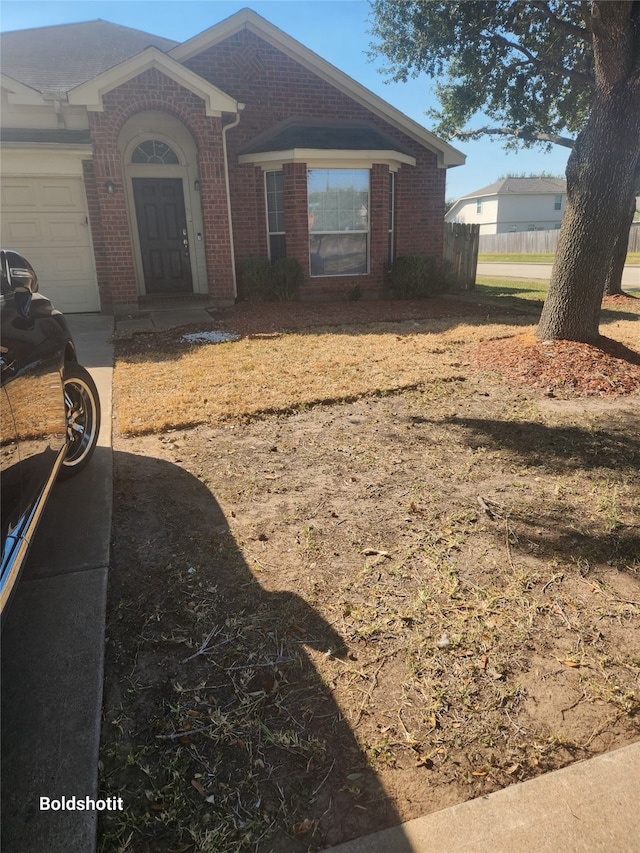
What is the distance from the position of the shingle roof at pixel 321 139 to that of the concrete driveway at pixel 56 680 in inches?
435

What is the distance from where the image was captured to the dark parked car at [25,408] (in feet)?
6.86

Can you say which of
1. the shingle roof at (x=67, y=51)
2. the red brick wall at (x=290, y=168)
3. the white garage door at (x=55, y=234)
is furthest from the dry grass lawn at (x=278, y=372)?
the shingle roof at (x=67, y=51)

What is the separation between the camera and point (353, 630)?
2.45 meters

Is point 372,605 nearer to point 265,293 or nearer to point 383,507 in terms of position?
point 383,507

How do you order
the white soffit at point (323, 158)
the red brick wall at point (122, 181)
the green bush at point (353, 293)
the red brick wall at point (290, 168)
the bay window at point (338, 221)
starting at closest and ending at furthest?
the red brick wall at point (122, 181) → the white soffit at point (323, 158) → the red brick wall at point (290, 168) → the bay window at point (338, 221) → the green bush at point (353, 293)

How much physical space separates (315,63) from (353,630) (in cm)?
1420

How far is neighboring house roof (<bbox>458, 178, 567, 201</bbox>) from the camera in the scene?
57.1m

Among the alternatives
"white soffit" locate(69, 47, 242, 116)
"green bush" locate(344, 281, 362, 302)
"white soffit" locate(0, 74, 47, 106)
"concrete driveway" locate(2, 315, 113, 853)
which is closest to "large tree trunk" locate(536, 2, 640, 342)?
"concrete driveway" locate(2, 315, 113, 853)

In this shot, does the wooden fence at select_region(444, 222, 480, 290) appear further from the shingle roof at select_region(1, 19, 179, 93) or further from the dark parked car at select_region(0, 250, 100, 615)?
the dark parked car at select_region(0, 250, 100, 615)

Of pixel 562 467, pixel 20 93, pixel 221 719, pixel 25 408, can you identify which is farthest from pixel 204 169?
pixel 221 719

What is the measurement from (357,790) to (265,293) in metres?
12.0

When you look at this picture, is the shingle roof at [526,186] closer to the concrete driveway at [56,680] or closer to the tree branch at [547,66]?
the tree branch at [547,66]

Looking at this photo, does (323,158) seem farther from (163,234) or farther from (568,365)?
(568,365)

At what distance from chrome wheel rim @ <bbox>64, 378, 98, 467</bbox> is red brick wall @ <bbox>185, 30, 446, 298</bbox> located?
964cm
